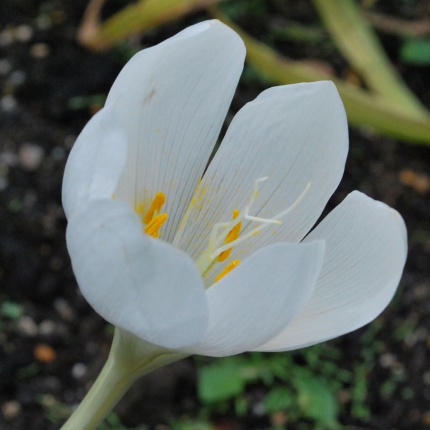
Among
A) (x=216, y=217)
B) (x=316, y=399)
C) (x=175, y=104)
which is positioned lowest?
(x=316, y=399)

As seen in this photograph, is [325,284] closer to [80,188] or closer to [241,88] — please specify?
[80,188]

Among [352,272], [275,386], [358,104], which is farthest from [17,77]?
[352,272]

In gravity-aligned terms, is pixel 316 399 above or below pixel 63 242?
below

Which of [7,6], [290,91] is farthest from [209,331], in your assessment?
[7,6]

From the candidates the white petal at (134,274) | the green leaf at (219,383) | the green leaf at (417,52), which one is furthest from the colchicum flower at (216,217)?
the green leaf at (417,52)

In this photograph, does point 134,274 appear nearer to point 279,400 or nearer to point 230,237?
point 230,237
